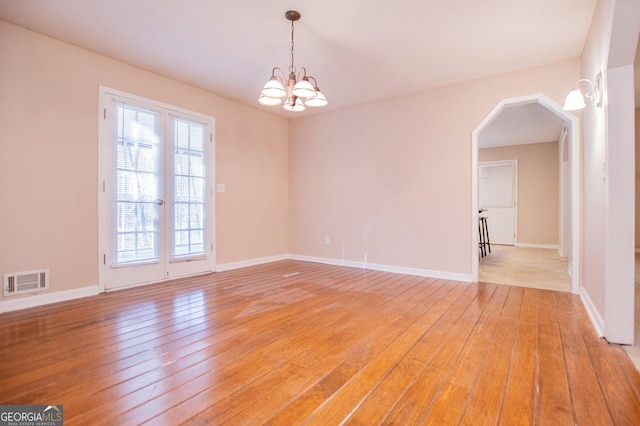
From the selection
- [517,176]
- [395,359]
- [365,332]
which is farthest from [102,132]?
[517,176]

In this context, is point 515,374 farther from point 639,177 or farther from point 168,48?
point 639,177

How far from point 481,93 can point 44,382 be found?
496 cm

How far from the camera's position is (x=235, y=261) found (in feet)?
16.5

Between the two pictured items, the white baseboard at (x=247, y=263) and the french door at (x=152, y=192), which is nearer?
the french door at (x=152, y=192)

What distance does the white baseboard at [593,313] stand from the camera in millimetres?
2396

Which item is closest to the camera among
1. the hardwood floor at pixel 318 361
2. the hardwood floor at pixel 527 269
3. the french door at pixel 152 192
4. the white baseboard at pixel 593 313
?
the hardwood floor at pixel 318 361

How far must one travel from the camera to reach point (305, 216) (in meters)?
5.84

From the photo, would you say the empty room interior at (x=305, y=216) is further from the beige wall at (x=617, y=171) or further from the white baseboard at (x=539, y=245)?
the white baseboard at (x=539, y=245)

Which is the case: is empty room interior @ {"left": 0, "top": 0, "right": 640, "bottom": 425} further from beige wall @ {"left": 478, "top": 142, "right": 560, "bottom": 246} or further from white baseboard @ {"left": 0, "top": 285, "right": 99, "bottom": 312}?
beige wall @ {"left": 478, "top": 142, "right": 560, "bottom": 246}

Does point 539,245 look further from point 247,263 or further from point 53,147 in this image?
point 53,147

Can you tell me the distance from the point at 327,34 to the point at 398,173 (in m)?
2.32

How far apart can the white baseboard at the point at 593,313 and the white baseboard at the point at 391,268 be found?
1175 mm

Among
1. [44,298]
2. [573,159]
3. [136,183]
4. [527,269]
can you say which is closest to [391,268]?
[527,269]

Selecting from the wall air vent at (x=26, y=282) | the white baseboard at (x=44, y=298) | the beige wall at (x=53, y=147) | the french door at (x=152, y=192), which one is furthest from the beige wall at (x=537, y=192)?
the wall air vent at (x=26, y=282)
